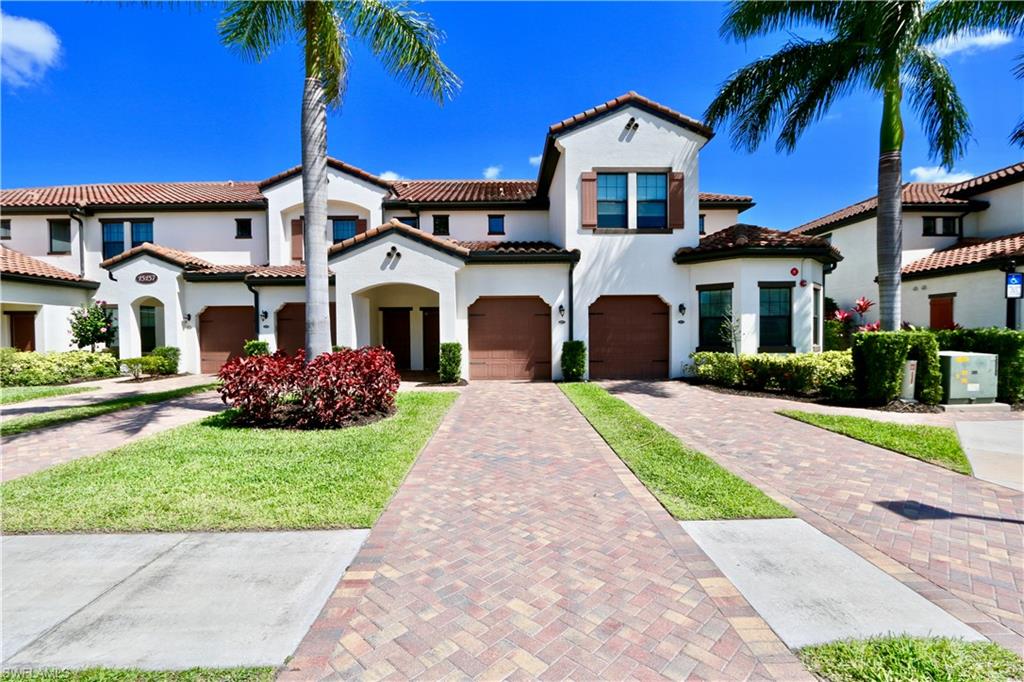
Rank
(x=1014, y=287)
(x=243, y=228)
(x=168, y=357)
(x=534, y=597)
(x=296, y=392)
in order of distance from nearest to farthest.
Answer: (x=534, y=597) < (x=296, y=392) < (x=1014, y=287) < (x=168, y=357) < (x=243, y=228)

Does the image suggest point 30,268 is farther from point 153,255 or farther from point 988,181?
point 988,181

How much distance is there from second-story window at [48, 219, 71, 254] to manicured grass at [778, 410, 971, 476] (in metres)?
27.8

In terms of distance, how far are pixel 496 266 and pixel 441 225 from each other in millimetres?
4588

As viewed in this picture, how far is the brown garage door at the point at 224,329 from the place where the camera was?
16375 mm

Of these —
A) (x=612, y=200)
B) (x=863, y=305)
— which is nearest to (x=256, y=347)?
(x=612, y=200)

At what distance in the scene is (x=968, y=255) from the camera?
605 inches

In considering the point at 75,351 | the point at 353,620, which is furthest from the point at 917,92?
the point at 75,351

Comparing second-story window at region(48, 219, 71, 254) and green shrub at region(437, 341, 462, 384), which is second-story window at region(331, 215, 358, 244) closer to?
green shrub at region(437, 341, 462, 384)

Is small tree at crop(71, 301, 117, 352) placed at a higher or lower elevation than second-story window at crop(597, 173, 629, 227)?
lower

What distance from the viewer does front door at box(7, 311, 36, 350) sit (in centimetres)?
1638

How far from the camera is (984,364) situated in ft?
31.9

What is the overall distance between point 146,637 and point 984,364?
50.4 ft

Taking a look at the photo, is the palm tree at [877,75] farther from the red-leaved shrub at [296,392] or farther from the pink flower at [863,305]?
the red-leaved shrub at [296,392]

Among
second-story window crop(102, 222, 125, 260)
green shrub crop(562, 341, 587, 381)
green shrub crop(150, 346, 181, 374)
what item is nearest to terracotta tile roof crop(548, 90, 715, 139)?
green shrub crop(562, 341, 587, 381)
